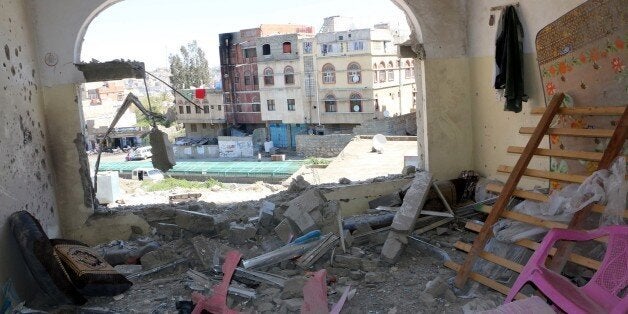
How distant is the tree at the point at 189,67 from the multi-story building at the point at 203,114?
867 centimetres

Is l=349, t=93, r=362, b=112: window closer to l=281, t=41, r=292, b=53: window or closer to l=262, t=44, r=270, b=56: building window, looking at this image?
l=281, t=41, r=292, b=53: window

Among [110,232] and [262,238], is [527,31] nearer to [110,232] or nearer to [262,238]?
[262,238]

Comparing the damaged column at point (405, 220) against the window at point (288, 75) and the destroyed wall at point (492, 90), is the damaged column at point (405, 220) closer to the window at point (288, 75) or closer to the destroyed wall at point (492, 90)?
the destroyed wall at point (492, 90)

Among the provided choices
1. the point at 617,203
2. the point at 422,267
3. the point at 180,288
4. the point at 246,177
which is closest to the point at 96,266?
the point at 180,288

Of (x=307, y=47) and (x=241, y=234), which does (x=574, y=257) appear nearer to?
(x=241, y=234)

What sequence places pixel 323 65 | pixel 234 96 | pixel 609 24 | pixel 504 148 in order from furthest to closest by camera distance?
pixel 234 96 → pixel 323 65 → pixel 504 148 → pixel 609 24

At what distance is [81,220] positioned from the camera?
6.43m

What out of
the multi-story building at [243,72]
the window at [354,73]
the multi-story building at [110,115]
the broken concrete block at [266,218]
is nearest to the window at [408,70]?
the window at [354,73]

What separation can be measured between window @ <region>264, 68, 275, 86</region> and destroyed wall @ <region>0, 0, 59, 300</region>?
999 inches

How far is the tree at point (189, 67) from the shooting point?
45094 millimetres

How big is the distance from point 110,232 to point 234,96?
28156 millimetres

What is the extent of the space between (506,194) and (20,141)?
4.93 meters

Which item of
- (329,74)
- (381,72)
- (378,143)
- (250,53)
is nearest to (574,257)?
(378,143)

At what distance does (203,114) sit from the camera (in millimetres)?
36188
